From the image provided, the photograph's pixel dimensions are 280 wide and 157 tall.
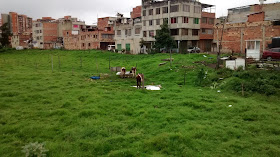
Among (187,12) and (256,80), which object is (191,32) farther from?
(256,80)

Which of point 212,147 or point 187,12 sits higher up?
point 187,12

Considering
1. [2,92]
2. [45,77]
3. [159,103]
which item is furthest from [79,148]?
[45,77]

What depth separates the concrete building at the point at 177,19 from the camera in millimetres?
42688

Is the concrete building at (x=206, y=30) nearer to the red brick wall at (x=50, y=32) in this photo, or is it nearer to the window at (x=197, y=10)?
the window at (x=197, y=10)

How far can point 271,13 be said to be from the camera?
33.4m

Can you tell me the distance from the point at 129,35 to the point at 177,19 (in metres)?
13.2

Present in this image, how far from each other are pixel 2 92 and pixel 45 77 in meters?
6.30

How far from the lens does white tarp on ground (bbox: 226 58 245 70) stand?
1918 centimetres

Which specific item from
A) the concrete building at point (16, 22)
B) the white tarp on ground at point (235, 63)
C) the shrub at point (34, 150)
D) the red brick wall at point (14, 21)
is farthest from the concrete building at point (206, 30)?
the red brick wall at point (14, 21)

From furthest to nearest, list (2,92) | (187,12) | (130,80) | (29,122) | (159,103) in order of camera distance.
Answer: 1. (187,12)
2. (130,80)
3. (2,92)
4. (159,103)
5. (29,122)

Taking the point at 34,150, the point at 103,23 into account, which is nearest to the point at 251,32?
the point at 34,150

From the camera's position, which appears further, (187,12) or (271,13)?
(187,12)

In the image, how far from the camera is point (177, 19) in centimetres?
4281

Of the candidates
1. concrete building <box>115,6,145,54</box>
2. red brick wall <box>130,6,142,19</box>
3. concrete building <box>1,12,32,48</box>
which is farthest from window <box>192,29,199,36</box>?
concrete building <box>1,12,32,48</box>
